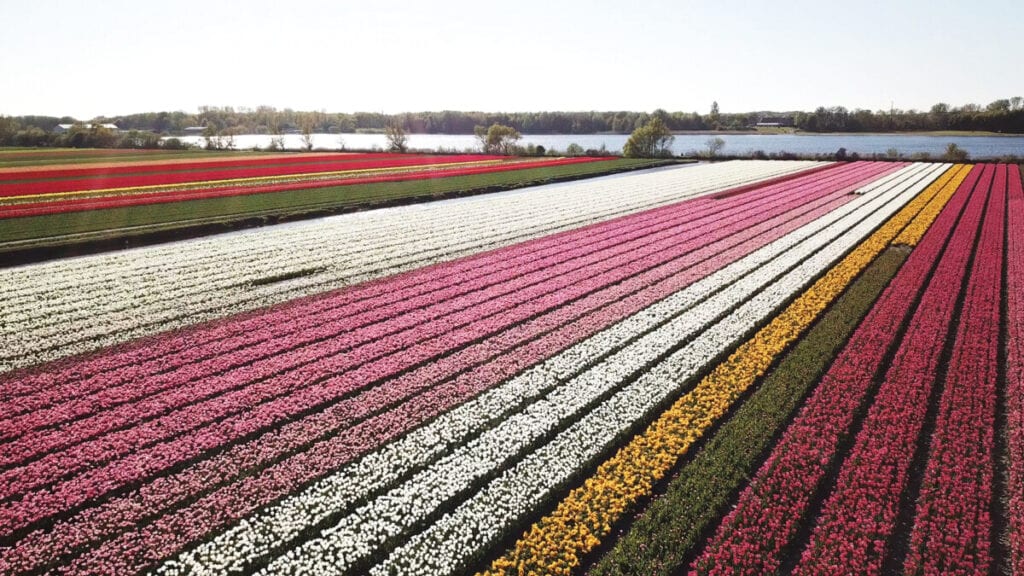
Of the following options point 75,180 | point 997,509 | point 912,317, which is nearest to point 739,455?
point 997,509

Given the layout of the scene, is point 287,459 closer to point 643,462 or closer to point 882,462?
point 643,462

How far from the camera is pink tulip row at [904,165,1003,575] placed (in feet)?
23.6

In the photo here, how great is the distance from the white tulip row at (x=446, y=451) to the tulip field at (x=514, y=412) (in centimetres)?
5

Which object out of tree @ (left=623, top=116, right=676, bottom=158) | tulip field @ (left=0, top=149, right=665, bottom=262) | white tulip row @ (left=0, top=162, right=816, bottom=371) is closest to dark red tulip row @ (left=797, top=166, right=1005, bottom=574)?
white tulip row @ (left=0, top=162, right=816, bottom=371)

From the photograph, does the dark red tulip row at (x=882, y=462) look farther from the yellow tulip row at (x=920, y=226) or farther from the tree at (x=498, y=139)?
the tree at (x=498, y=139)

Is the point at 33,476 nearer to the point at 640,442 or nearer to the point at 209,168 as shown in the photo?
the point at 640,442

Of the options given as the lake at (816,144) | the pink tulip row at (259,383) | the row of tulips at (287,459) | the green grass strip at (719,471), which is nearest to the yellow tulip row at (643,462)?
the green grass strip at (719,471)

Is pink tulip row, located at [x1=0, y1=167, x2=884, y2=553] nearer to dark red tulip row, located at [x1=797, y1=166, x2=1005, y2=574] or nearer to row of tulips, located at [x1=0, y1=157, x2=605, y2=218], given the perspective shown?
dark red tulip row, located at [x1=797, y1=166, x2=1005, y2=574]

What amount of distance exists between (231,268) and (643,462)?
17.2m

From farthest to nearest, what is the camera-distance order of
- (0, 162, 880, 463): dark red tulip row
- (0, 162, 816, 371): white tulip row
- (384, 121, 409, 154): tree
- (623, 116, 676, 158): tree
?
1. (384, 121, 409, 154): tree
2. (623, 116, 676, 158): tree
3. (0, 162, 816, 371): white tulip row
4. (0, 162, 880, 463): dark red tulip row

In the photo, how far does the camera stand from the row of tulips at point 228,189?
31594mm

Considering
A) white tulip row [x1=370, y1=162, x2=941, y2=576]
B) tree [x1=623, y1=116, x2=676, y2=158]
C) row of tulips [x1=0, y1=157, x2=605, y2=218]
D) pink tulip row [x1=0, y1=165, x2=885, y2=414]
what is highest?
tree [x1=623, y1=116, x2=676, y2=158]

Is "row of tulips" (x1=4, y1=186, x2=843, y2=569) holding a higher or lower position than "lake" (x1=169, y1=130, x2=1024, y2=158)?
lower

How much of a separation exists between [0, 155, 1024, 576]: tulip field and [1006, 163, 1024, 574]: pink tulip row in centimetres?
8
